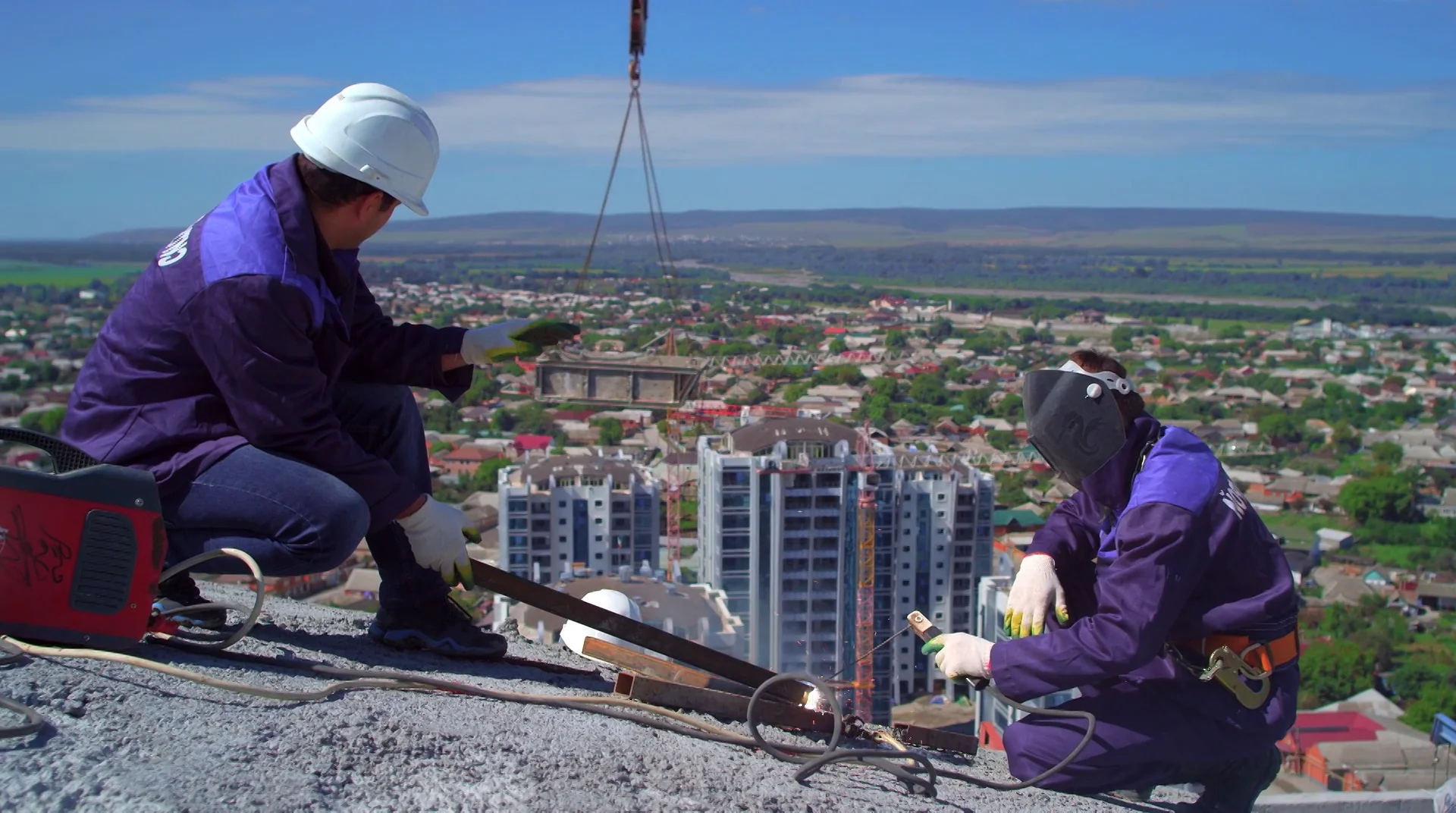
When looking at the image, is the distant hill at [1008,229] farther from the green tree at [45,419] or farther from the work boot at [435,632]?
the work boot at [435,632]

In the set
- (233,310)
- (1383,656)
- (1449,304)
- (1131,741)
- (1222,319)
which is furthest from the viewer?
(1449,304)

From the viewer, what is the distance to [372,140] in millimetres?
Result: 2553

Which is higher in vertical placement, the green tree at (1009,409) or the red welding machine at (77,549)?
the red welding machine at (77,549)

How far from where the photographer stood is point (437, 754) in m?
2.18

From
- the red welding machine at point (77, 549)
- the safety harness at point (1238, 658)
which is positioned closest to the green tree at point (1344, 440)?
the safety harness at point (1238, 658)

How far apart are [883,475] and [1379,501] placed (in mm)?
17335

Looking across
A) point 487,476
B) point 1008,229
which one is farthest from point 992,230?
point 487,476

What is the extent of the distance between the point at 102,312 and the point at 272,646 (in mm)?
46252

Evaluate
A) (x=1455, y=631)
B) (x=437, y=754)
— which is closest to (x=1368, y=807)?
(x=437, y=754)

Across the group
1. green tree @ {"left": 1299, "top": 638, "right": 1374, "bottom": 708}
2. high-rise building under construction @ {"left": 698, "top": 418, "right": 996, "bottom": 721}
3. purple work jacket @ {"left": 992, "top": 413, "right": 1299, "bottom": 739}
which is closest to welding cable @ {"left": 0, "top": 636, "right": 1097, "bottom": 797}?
purple work jacket @ {"left": 992, "top": 413, "right": 1299, "bottom": 739}

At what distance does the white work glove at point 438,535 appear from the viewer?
2693mm

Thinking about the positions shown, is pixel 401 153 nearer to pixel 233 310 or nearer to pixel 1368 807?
pixel 233 310

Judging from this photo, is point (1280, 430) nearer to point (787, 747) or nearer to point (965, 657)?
point (965, 657)

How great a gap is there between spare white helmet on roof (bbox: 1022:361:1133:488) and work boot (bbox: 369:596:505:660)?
1398 millimetres
